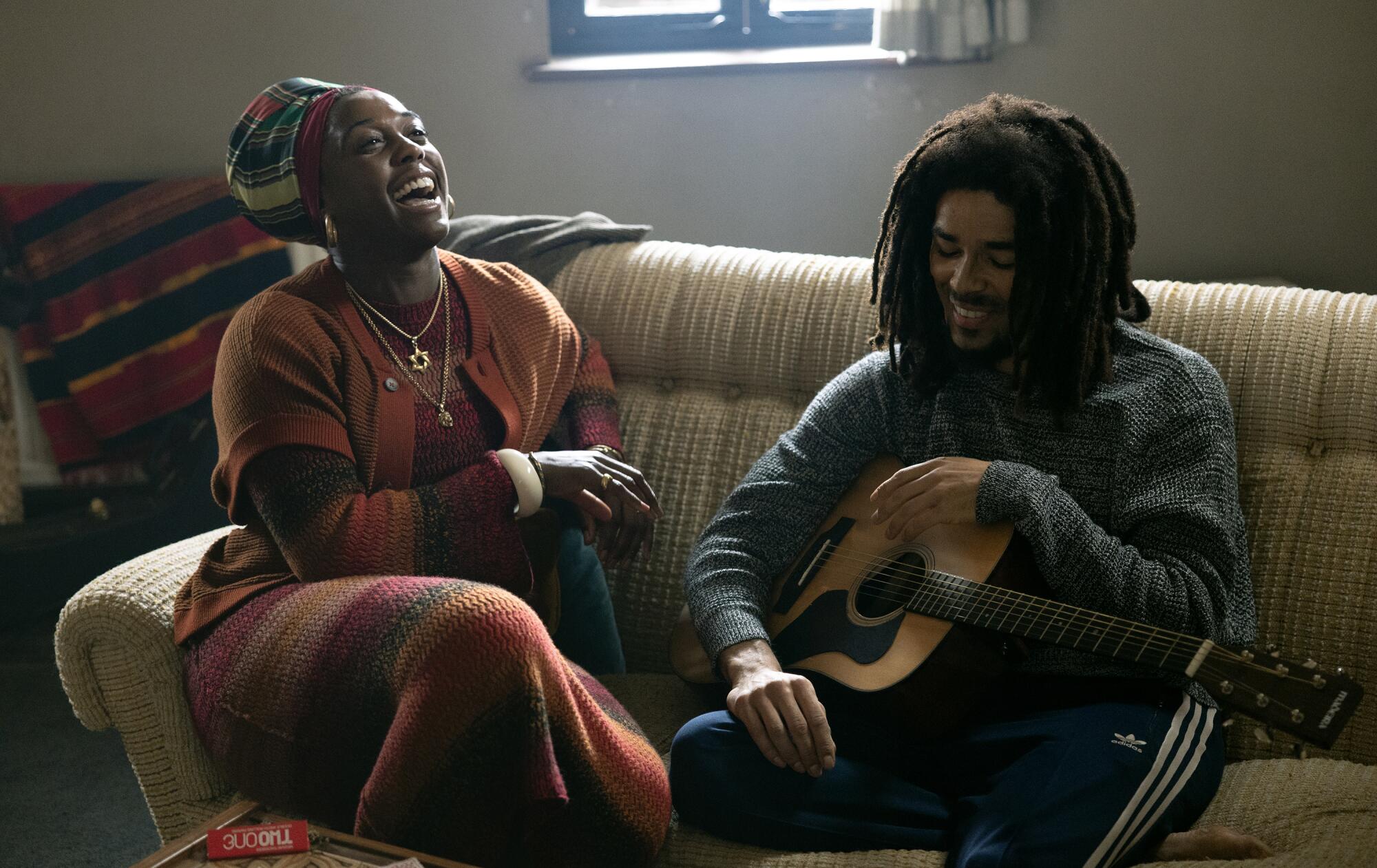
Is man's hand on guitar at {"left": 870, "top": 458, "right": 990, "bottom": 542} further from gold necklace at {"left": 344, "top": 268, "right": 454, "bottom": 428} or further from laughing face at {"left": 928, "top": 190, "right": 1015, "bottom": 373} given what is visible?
gold necklace at {"left": 344, "top": 268, "right": 454, "bottom": 428}

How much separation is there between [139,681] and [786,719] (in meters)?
0.79

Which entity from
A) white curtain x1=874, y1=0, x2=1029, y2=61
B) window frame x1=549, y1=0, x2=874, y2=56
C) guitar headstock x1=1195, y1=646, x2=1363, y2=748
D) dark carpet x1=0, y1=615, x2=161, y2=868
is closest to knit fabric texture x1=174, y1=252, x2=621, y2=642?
guitar headstock x1=1195, y1=646, x2=1363, y2=748

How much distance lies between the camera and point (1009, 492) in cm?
130

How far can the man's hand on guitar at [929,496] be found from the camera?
1.33 meters

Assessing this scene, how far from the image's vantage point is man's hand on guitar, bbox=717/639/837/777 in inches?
50.2

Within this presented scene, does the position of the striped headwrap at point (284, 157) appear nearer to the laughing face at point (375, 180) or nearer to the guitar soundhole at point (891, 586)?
the laughing face at point (375, 180)

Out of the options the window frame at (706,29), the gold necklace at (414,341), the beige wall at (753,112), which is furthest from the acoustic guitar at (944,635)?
the window frame at (706,29)

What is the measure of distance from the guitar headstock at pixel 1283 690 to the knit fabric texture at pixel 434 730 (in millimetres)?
584

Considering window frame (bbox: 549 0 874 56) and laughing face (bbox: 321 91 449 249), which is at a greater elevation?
window frame (bbox: 549 0 874 56)

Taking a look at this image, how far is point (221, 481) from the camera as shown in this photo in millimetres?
1401

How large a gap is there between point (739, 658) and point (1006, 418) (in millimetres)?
436

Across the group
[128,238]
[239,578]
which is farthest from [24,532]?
[239,578]

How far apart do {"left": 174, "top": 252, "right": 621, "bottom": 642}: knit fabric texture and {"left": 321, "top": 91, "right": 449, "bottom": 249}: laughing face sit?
89 mm

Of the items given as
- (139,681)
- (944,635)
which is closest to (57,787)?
(139,681)
